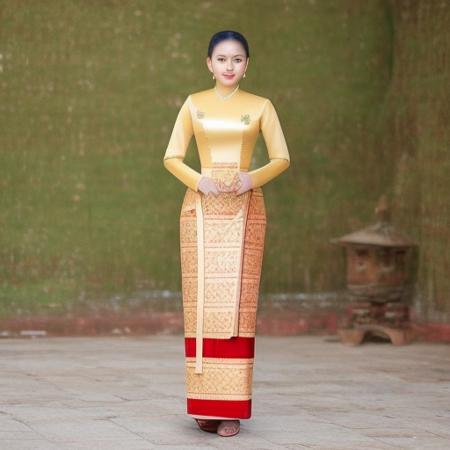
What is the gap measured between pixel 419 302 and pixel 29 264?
101 inches

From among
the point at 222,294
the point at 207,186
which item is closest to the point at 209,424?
the point at 222,294

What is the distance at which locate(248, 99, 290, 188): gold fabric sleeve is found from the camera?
486cm

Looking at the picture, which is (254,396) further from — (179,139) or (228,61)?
(228,61)

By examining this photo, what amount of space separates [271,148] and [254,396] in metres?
1.46

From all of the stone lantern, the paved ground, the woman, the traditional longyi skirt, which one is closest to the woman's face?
the woman

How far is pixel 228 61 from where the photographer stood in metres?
4.84

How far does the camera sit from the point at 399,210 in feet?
29.4

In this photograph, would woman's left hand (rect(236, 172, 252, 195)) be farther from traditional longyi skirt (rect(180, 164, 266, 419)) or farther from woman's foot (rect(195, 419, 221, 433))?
woman's foot (rect(195, 419, 221, 433))

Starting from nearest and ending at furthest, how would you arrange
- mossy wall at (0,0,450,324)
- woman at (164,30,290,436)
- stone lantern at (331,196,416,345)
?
woman at (164,30,290,436) → stone lantern at (331,196,416,345) → mossy wall at (0,0,450,324)

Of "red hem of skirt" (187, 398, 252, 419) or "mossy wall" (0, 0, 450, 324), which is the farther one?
"mossy wall" (0, 0, 450, 324)

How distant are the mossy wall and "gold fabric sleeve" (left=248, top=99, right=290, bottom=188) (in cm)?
377

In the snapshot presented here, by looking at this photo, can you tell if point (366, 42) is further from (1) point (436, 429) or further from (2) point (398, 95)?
(1) point (436, 429)

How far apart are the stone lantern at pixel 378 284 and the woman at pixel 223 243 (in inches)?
145

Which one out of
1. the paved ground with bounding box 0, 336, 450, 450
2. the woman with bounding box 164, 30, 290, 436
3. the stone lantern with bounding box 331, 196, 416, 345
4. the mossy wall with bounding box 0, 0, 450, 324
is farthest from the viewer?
the mossy wall with bounding box 0, 0, 450, 324
